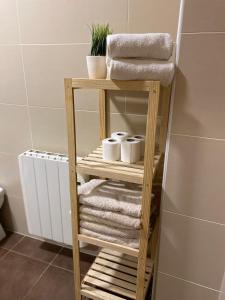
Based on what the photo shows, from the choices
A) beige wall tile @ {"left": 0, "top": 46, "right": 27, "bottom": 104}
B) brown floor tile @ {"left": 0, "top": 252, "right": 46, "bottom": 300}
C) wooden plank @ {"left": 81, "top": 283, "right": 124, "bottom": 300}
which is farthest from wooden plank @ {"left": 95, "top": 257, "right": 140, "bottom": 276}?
beige wall tile @ {"left": 0, "top": 46, "right": 27, "bottom": 104}

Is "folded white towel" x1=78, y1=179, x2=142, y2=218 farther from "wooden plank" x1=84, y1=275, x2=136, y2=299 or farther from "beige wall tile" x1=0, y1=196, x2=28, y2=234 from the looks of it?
"beige wall tile" x1=0, y1=196, x2=28, y2=234

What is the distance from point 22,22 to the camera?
1.16 metres

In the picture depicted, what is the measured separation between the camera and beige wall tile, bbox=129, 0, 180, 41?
3.00 ft

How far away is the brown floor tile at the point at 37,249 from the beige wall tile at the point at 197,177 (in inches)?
42.5

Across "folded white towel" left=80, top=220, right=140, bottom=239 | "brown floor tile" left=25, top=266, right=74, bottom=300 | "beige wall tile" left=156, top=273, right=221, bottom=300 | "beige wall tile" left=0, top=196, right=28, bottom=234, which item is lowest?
"brown floor tile" left=25, top=266, right=74, bottom=300

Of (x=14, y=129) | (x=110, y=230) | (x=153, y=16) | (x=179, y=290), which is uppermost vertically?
(x=153, y=16)

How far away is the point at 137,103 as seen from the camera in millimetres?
1080

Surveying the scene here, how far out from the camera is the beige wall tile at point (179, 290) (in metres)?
0.93

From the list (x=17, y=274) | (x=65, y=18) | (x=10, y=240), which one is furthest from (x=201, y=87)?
(x=10, y=240)

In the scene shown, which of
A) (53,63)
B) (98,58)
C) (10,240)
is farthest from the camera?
(10,240)

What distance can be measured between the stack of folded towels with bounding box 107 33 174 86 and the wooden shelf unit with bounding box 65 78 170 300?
0.03 metres

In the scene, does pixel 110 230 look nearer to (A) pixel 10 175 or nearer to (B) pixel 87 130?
(B) pixel 87 130

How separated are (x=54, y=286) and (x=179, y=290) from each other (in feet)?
2.46

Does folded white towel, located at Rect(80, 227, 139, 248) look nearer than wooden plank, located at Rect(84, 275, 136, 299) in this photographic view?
Yes
